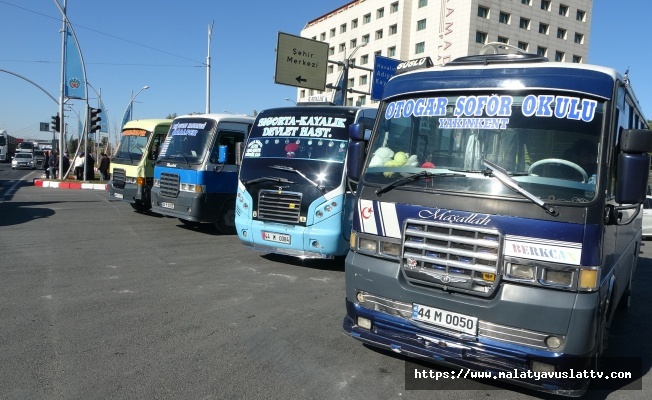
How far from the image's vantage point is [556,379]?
3691 mm

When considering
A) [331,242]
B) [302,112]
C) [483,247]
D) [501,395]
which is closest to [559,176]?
[483,247]

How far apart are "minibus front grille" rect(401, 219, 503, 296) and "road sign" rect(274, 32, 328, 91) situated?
19.0 m

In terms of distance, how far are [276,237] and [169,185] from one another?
446 cm

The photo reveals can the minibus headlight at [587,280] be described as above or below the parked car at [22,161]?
above

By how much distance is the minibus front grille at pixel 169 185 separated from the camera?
11570 mm

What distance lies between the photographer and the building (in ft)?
A: 171

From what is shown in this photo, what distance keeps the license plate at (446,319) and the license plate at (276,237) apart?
4246 mm

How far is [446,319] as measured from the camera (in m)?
4.05

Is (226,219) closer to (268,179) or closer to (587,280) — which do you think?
(268,179)

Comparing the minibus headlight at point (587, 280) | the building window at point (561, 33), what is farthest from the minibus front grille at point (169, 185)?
the building window at point (561, 33)

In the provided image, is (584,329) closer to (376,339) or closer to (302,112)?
(376,339)

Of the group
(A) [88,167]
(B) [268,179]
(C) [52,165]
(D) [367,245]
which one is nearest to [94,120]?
(A) [88,167]

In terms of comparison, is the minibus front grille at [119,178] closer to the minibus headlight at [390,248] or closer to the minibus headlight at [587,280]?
the minibus headlight at [390,248]

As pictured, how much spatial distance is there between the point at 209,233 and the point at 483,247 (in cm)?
893
